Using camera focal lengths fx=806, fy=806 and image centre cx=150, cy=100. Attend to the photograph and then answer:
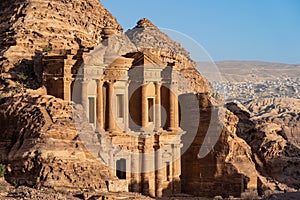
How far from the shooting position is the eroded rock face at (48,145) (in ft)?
124

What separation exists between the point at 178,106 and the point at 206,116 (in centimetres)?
199

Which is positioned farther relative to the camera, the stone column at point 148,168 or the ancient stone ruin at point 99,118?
the stone column at point 148,168

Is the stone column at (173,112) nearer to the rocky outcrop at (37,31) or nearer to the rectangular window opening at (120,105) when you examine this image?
the rectangular window opening at (120,105)

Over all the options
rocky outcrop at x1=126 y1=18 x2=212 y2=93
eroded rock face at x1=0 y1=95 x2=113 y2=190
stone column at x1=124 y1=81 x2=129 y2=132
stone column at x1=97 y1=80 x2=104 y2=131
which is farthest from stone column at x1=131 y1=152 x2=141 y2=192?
rocky outcrop at x1=126 y1=18 x2=212 y2=93

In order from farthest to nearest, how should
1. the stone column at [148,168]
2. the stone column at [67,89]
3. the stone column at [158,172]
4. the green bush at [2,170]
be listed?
the stone column at [158,172]
the stone column at [148,168]
the stone column at [67,89]
the green bush at [2,170]

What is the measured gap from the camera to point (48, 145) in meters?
38.8

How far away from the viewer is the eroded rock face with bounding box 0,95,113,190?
37719 millimetres

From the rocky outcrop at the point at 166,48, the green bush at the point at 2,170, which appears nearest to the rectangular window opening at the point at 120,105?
the green bush at the point at 2,170

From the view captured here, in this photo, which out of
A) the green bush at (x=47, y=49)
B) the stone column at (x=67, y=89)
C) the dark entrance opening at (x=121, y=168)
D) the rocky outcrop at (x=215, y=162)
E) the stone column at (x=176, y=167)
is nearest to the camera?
the stone column at (x=67, y=89)

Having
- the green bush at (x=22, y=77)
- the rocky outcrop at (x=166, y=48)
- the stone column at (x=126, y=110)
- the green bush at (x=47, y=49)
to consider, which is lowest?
the stone column at (x=126, y=110)

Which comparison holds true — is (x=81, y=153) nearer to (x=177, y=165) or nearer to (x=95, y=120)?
(x=95, y=120)

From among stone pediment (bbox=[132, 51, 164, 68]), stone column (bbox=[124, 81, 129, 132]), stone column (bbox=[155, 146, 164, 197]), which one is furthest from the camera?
stone pediment (bbox=[132, 51, 164, 68])

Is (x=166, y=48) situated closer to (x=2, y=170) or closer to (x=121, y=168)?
(x=121, y=168)

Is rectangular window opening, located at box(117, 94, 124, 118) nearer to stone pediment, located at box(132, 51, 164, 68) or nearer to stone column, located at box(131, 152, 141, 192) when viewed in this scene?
stone pediment, located at box(132, 51, 164, 68)
